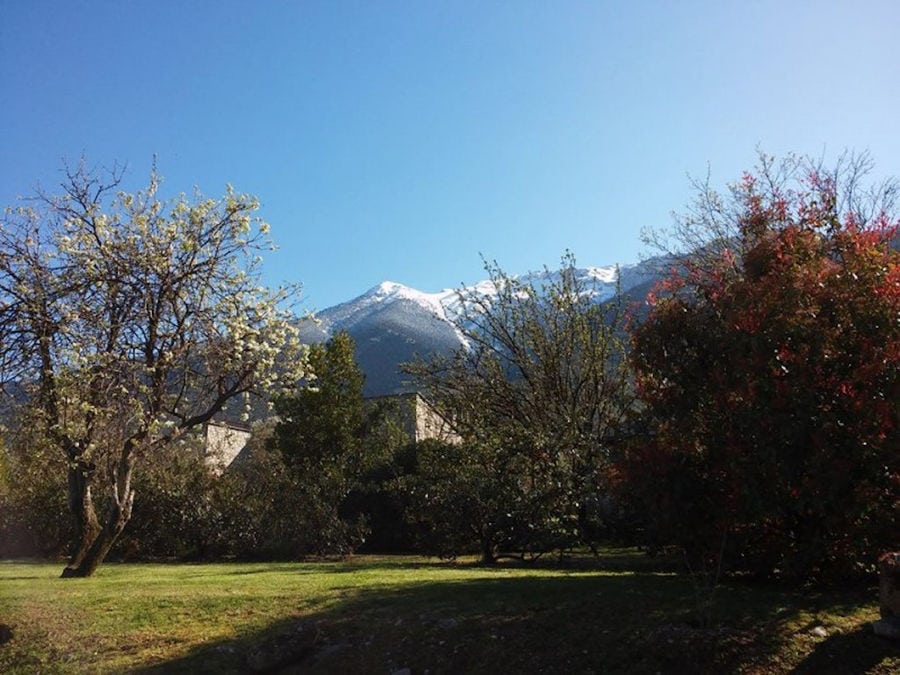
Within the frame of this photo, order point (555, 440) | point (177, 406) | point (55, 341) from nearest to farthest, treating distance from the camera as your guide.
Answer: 1. point (55, 341)
2. point (177, 406)
3. point (555, 440)

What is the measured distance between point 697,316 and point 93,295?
10.2 metres

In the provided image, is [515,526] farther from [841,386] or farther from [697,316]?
[841,386]

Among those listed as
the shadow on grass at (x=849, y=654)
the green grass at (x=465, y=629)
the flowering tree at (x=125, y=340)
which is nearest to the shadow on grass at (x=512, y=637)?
the green grass at (x=465, y=629)

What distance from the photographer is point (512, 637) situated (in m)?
6.58

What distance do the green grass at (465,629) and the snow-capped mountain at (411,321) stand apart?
756 centimetres

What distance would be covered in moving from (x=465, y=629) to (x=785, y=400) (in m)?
3.61

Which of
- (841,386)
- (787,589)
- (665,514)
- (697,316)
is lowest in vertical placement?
(787,589)

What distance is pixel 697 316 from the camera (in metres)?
7.69

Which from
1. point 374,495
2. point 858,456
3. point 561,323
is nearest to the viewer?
point 858,456

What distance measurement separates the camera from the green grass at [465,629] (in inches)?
227

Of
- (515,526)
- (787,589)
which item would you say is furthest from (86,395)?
(787,589)

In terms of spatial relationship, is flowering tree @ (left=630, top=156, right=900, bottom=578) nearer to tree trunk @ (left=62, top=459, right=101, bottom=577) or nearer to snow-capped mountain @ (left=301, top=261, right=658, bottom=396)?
snow-capped mountain @ (left=301, top=261, right=658, bottom=396)

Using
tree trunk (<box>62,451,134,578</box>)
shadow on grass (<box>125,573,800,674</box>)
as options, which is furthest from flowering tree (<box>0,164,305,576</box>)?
shadow on grass (<box>125,573,800,674</box>)

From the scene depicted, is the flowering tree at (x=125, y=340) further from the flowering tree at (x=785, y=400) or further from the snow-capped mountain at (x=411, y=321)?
the flowering tree at (x=785, y=400)
